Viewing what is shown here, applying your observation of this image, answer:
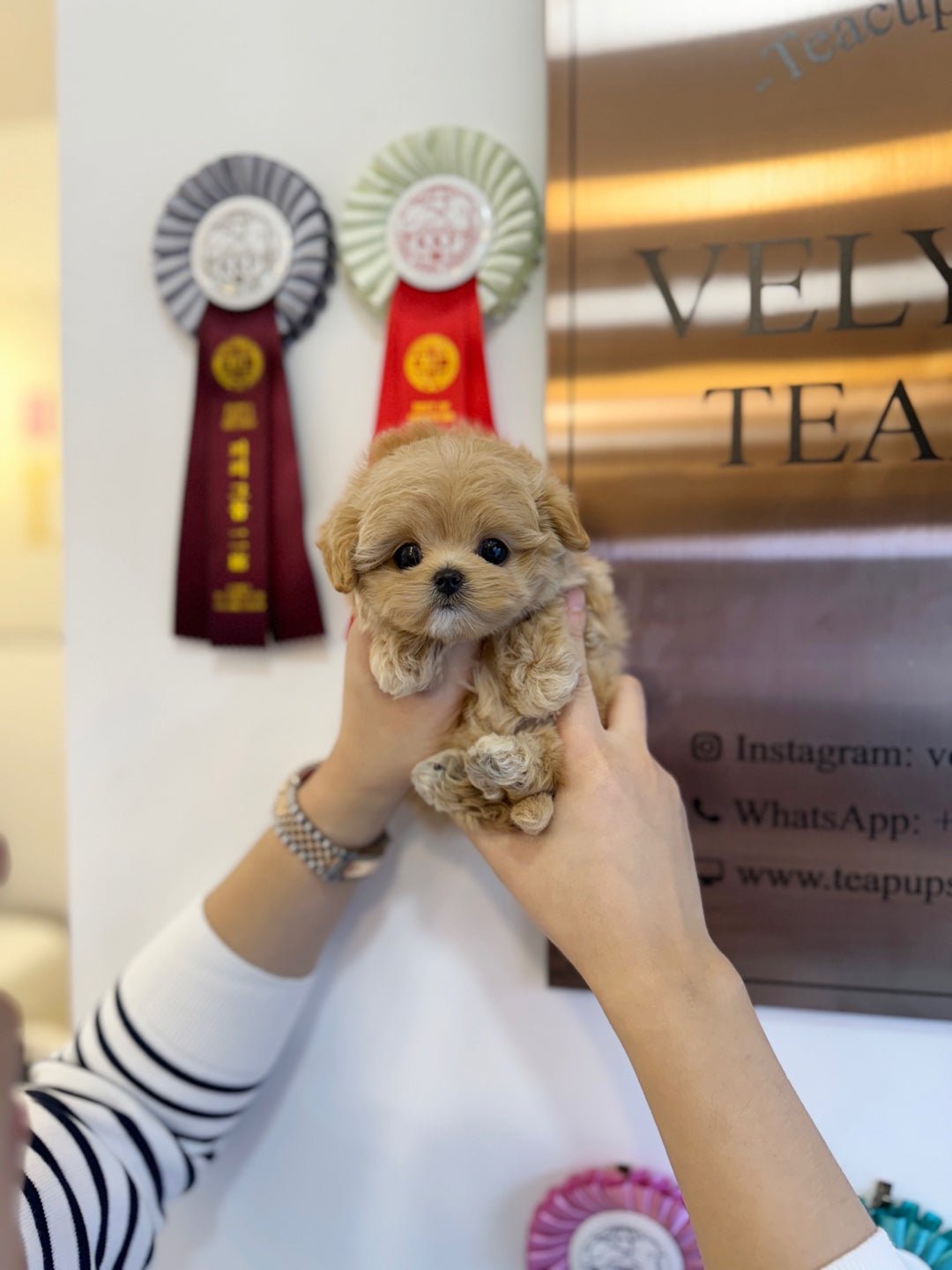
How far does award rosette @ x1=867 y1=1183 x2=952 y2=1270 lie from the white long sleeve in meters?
0.37

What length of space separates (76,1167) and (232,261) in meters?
1.02

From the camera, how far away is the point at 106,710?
43.3 inches

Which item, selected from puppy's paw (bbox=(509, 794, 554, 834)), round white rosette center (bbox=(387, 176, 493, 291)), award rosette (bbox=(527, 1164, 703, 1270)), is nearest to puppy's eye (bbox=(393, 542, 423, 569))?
puppy's paw (bbox=(509, 794, 554, 834))

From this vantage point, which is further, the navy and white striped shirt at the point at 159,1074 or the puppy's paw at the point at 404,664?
the navy and white striped shirt at the point at 159,1074

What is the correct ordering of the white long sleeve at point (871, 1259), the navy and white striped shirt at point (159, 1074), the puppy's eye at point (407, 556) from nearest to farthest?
the white long sleeve at point (871, 1259) → the puppy's eye at point (407, 556) → the navy and white striped shirt at point (159, 1074)

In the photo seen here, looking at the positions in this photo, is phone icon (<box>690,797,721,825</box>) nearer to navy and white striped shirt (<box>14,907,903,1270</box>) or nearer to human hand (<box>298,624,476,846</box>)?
human hand (<box>298,624,476,846</box>)

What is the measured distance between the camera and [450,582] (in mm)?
609

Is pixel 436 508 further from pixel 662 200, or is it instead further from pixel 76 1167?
pixel 76 1167

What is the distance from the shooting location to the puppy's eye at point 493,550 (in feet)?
2.10

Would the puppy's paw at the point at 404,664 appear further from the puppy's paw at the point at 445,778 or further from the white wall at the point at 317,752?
the white wall at the point at 317,752

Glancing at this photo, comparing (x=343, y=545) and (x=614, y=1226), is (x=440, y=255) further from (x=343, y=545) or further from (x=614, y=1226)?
(x=614, y=1226)

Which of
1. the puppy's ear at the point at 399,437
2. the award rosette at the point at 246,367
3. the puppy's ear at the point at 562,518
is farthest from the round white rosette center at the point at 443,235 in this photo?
the puppy's ear at the point at 562,518

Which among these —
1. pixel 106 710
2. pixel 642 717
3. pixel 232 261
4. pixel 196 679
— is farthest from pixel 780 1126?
pixel 232 261

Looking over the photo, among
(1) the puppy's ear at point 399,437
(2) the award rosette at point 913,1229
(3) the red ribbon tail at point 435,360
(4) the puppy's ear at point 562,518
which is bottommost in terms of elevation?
(2) the award rosette at point 913,1229
